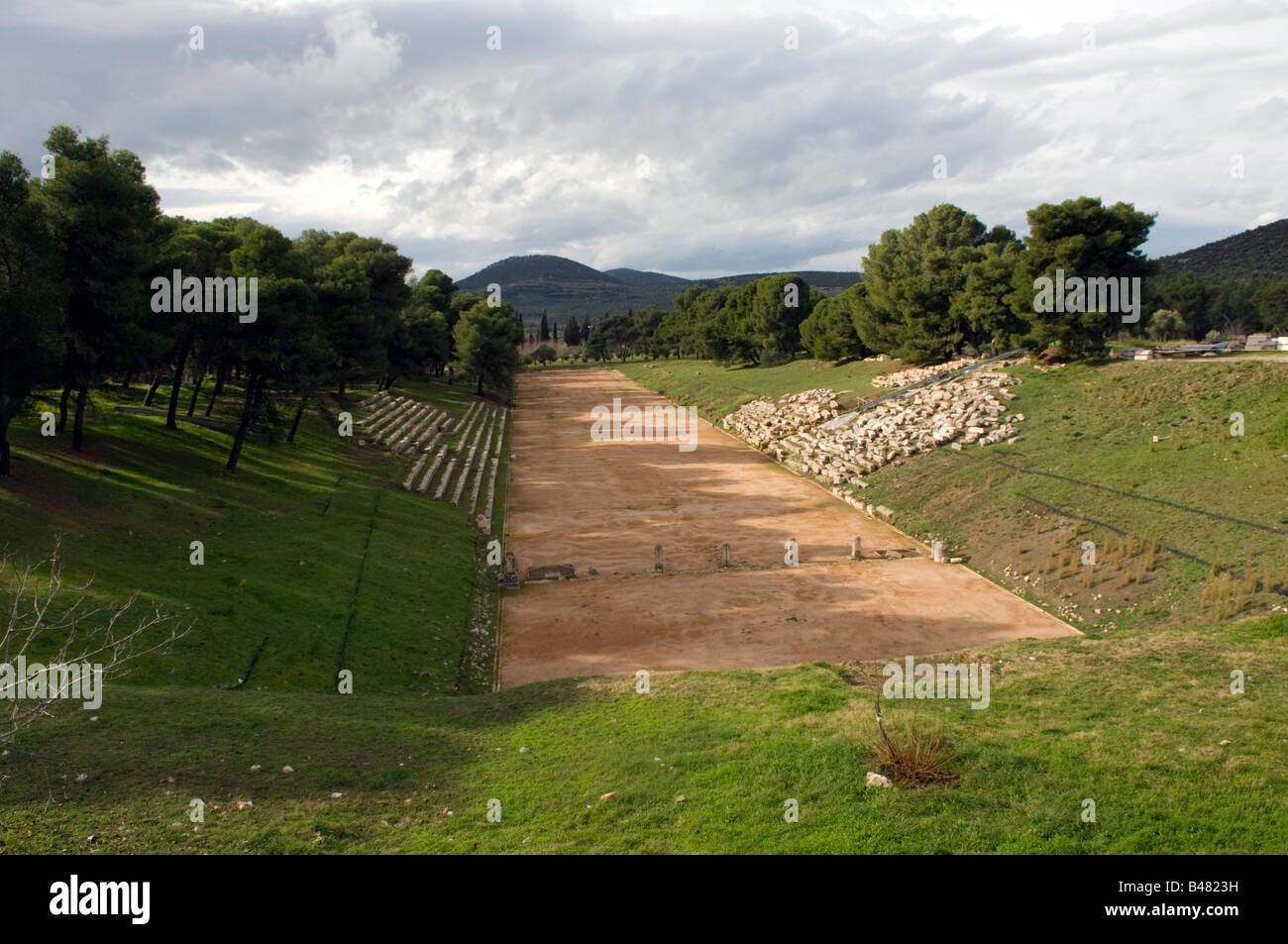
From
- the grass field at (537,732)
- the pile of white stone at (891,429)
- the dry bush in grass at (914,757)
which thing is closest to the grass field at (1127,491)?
the grass field at (537,732)

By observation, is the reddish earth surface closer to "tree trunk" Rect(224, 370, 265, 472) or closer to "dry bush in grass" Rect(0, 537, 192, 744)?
"dry bush in grass" Rect(0, 537, 192, 744)

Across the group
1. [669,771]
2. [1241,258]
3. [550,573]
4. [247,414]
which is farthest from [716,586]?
[1241,258]

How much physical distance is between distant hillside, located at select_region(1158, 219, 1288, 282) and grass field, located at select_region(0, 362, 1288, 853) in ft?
319

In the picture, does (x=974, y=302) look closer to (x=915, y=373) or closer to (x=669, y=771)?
(x=915, y=373)

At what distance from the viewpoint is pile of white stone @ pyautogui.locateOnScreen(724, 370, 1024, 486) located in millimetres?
35719

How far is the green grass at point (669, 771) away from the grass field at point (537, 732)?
35mm

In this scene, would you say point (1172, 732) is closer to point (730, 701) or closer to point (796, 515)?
point (730, 701)

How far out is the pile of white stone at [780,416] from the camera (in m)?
47.1

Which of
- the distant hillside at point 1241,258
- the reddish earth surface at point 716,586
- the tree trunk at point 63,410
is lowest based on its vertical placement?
the reddish earth surface at point 716,586

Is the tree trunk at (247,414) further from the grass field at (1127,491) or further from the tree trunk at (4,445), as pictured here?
the grass field at (1127,491)

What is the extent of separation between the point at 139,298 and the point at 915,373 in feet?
133

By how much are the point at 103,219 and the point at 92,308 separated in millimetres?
2167

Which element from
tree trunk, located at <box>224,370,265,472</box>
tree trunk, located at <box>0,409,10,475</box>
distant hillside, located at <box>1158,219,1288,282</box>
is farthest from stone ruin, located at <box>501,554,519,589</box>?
distant hillside, located at <box>1158,219,1288,282</box>

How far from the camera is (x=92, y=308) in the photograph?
21.9 meters
